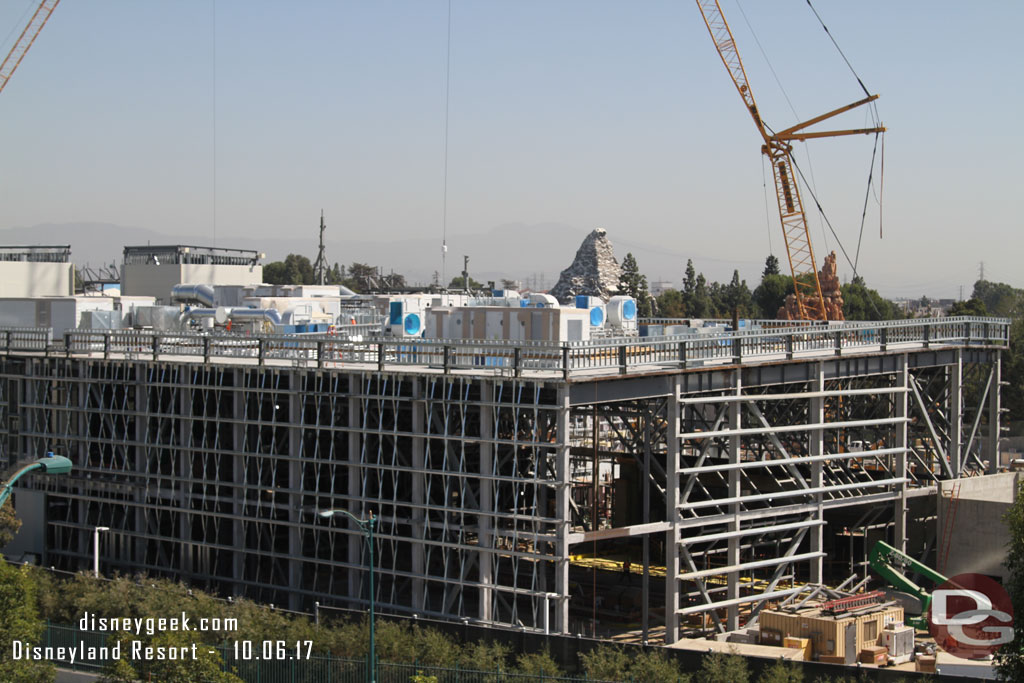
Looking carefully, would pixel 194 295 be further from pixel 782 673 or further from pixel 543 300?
pixel 782 673

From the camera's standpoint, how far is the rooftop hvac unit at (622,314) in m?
56.4

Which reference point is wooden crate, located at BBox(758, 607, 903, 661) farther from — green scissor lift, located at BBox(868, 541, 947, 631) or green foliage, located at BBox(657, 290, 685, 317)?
green foliage, located at BBox(657, 290, 685, 317)

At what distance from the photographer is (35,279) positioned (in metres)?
85.4

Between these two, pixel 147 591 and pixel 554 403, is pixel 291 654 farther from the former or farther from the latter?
pixel 554 403

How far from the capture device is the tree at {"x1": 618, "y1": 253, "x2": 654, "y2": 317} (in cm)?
16088

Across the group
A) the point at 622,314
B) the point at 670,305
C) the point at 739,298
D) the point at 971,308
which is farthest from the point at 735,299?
the point at 622,314

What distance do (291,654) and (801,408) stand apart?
82.9 ft

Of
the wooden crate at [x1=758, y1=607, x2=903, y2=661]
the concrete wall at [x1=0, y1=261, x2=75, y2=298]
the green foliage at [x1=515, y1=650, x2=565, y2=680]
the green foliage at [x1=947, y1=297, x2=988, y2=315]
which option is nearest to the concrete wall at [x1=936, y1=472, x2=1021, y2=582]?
the wooden crate at [x1=758, y1=607, x2=903, y2=661]

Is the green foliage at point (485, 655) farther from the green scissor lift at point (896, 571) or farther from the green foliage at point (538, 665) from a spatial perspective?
the green scissor lift at point (896, 571)

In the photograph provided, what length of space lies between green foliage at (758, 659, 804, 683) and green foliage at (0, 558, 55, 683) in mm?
17862

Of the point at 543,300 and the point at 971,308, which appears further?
the point at 971,308

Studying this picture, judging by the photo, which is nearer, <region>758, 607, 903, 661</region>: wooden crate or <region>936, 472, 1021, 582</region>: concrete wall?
<region>758, 607, 903, 661</region>: wooden crate

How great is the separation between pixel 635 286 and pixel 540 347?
130368mm

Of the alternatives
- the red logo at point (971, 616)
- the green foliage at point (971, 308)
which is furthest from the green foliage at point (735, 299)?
the red logo at point (971, 616)
